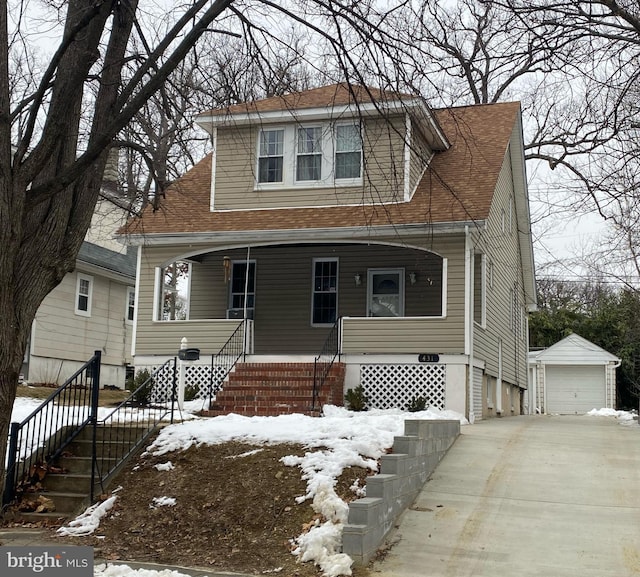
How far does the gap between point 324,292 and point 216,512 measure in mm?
11250

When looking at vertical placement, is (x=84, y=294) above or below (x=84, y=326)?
above

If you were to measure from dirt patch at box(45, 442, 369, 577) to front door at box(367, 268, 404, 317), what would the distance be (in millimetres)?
9439

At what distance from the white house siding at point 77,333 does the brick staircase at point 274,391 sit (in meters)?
8.41

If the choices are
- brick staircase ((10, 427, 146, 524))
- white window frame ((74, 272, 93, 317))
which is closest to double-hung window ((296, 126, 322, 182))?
brick staircase ((10, 427, 146, 524))

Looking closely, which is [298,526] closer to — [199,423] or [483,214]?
[199,423]

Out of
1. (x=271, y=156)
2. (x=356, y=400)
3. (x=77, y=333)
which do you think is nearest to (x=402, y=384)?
(x=356, y=400)

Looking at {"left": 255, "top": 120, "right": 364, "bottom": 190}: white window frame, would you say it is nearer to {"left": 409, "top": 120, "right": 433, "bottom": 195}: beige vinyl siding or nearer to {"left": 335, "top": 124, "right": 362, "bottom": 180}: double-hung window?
{"left": 335, "top": 124, "right": 362, "bottom": 180}: double-hung window

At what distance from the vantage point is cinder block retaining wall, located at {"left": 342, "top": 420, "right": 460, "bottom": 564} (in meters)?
7.25

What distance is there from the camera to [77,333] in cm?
2394

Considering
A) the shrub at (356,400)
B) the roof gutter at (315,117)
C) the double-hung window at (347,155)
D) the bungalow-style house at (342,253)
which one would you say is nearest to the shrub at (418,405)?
the bungalow-style house at (342,253)

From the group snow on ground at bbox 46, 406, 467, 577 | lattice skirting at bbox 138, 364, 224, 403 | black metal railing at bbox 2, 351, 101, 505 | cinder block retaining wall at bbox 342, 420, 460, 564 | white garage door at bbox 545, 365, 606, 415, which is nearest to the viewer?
cinder block retaining wall at bbox 342, 420, 460, 564

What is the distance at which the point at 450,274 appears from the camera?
52.8 feet

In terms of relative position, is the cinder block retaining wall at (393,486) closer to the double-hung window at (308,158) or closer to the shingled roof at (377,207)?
the shingled roof at (377,207)

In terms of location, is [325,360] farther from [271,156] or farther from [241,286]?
[271,156]
